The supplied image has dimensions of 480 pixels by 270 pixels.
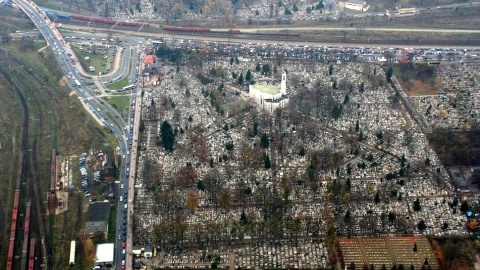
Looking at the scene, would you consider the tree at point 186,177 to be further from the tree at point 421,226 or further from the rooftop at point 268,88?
the tree at point 421,226

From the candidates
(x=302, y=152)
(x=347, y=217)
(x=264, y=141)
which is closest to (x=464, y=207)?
(x=347, y=217)

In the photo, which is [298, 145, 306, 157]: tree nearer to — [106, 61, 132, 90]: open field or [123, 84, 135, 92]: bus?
[123, 84, 135, 92]: bus

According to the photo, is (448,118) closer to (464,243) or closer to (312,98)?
(312,98)

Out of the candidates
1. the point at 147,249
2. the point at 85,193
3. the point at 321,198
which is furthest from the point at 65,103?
the point at 321,198

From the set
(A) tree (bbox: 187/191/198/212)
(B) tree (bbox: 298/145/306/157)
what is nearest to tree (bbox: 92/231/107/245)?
(A) tree (bbox: 187/191/198/212)

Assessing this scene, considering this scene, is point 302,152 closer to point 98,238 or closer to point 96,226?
point 96,226

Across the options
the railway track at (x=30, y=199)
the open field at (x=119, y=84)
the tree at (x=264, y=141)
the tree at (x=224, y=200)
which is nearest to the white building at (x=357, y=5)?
the open field at (x=119, y=84)

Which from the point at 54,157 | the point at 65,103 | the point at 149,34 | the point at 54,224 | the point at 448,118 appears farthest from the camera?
the point at 149,34
